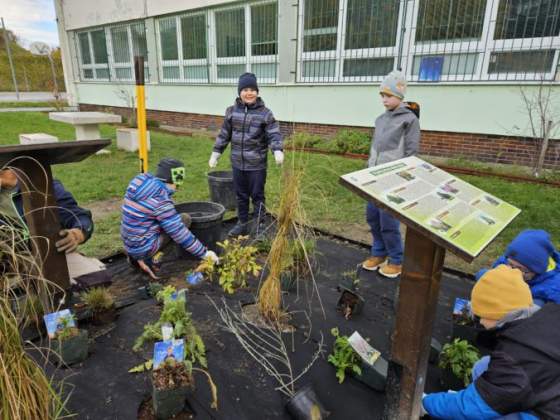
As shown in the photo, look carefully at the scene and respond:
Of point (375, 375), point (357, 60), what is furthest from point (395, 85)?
point (357, 60)

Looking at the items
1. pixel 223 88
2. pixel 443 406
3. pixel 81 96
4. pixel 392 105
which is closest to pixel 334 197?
pixel 392 105

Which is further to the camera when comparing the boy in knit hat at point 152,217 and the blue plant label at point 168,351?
the boy in knit hat at point 152,217

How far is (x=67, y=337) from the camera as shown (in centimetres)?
198

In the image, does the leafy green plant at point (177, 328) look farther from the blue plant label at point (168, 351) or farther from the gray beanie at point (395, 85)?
the gray beanie at point (395, 85)

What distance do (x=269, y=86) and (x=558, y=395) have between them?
29.5 feet

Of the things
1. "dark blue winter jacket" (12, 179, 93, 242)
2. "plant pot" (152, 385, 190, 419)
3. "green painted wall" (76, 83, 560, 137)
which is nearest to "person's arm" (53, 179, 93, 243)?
"dark blue winter jacket" (12, 179, 93, 242)

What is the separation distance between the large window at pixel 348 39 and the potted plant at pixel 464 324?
251 inches

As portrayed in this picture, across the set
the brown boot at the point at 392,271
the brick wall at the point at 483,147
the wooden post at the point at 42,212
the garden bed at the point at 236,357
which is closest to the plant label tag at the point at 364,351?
the garden bed at the point at 236,357

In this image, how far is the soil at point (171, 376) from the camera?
1.67 m

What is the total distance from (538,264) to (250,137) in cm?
263

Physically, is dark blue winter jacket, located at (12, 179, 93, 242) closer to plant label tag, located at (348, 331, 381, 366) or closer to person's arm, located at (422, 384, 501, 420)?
plant label tag, located at (348, 331, 381, 366)

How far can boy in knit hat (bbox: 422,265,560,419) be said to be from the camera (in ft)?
4.35

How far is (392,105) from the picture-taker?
2.96 meters

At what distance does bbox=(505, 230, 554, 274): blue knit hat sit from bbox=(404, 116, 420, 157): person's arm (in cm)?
102
